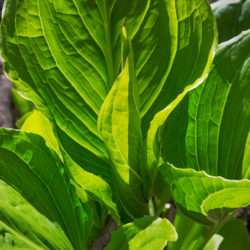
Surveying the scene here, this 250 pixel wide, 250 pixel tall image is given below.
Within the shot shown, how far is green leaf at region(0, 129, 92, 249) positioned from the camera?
2.02 ft

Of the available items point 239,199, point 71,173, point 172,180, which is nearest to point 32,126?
point 71,173

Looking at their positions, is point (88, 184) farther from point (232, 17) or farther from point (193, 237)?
point (232, 17)

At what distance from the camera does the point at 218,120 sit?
0.64 metres

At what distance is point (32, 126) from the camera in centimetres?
80

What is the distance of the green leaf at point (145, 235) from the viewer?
50 centimetres

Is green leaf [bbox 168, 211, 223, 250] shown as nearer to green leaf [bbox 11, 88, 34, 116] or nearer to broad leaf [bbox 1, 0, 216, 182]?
broad leaf [bbox 1, 0, 216, 182]

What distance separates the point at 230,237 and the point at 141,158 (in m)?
0.33

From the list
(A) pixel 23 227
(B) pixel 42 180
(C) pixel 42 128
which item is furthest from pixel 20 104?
(A) pixel 23 227

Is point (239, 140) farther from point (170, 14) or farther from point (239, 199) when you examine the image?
point (170, 14)

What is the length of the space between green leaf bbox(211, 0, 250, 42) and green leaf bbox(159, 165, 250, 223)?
308 millimetres

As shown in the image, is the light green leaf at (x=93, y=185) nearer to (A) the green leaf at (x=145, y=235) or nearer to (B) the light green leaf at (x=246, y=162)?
(A) the green leaf at (x=145, y=235)

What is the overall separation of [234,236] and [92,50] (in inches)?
18.8

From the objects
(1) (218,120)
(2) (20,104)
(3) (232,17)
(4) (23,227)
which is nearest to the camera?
(4) (23,227)

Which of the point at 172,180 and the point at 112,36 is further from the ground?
the point at 112,36
